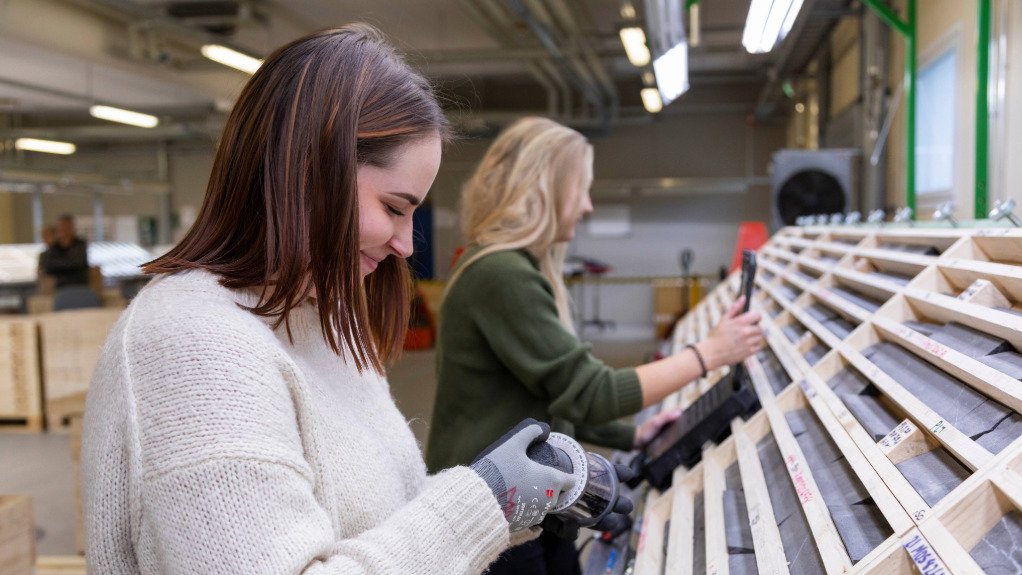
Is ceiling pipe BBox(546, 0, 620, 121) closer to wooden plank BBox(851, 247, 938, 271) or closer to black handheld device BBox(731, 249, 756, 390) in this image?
wooden plank BBox(851, 247, 938, 271)

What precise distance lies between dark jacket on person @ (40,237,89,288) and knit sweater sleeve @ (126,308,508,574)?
8.33 m

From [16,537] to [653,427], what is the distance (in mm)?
2083

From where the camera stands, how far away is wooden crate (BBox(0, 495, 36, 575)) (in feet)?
8.28

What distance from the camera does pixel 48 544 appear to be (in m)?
3.99

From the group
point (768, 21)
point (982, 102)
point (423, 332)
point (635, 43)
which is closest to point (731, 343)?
point (768, 21)

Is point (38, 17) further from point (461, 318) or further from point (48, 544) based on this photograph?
point (461, 318)

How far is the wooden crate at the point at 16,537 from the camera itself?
2523mm

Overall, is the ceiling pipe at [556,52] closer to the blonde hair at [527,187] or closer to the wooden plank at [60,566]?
the blonde hair at [527,187]

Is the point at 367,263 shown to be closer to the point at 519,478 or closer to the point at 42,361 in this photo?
the point at 519,478

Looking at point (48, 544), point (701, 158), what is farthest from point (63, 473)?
point (701, 158)

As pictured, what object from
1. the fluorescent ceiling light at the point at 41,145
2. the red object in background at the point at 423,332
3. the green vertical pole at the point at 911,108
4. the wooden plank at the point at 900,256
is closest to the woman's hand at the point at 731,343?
the wooden plank at the point at 900,256

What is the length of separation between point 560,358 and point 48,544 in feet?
11.6

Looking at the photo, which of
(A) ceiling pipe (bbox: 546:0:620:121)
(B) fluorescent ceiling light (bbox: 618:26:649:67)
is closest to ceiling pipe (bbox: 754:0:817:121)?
(B) fluorescent ceiling light (bbox: 618:26:649:67)

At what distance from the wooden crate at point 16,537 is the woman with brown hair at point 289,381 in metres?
2.09
